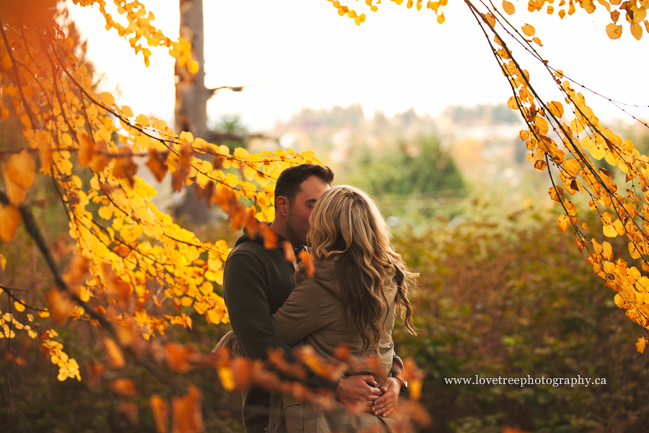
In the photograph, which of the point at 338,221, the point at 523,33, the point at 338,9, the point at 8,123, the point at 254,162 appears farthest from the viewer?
the point at 8,123

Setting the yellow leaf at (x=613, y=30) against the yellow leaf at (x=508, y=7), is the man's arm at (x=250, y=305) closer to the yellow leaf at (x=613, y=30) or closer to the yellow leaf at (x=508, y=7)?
the yellow leaf at (x=508, y=7)

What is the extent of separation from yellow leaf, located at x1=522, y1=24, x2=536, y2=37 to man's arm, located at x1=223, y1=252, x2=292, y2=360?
Result: 4.03ft

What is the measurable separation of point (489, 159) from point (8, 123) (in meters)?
55.5

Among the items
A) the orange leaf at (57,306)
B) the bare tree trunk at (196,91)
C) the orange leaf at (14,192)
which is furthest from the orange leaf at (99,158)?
the bare tree trunk at (196,91)

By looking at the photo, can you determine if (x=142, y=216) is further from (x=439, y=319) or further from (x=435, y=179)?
(x=435, y=179)

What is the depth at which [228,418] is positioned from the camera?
400 centimetres

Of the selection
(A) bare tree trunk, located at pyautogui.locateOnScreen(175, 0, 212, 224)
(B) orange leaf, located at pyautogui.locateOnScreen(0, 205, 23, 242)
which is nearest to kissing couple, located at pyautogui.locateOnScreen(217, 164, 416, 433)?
(B) orange leaf, located at pyautogui.locateOnScreen(0, 205, 23, 242)

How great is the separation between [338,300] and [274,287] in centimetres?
31

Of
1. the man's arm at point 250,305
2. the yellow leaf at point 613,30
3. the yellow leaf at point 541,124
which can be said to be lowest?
the man's arm at point 250,305

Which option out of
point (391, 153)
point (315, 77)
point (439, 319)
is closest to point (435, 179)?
point (391, 153)

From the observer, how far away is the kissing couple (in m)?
1.65

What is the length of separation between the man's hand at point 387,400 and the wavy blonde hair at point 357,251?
0.17 meters

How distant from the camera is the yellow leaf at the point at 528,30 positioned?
1.49 metres

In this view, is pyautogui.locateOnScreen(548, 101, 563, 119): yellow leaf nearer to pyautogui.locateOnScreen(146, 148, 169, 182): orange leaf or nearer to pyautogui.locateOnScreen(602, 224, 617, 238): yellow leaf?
pyautogui.locateOnScreen(602, 224, 617, 238): yellow leaf
